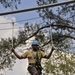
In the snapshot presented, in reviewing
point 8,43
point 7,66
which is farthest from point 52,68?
point 8,43

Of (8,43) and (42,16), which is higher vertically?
(42,16)

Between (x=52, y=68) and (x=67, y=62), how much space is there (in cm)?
156

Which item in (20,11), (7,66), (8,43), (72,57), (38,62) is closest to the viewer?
(20,11)

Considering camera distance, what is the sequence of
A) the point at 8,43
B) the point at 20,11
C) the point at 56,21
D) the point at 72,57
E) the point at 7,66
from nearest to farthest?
the point at 20,11 → the point at 56,21 → the point at 8,43 → the point at 7,66 → the point at 72,57

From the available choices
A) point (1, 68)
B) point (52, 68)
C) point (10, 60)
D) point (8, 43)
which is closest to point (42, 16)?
point (8, 43)

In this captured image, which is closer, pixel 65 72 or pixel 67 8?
pixel 67 8

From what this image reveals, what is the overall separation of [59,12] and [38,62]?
898cm

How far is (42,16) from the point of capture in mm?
16438

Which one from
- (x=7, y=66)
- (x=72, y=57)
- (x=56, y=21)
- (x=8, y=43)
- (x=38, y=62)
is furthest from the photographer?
(x=72, y=57)

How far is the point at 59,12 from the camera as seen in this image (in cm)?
1658

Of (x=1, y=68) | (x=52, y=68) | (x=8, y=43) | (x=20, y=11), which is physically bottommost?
(x=52, y=68)

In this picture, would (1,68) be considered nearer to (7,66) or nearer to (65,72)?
(7,66)

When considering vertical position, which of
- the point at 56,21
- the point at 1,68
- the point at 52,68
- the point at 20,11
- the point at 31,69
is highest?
the point at 20,11

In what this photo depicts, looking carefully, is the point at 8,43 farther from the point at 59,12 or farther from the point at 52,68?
the point at 52,68
